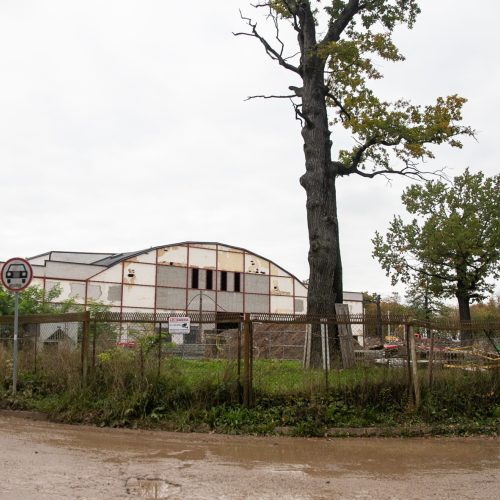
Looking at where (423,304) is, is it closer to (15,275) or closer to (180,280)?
(180,280)

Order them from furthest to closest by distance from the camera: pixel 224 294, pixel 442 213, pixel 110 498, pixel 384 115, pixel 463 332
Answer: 1. pixel 224 294
2. pixel 442 213
3. pixel 384 115
4. pixel 463 332
5. pixel 110 498

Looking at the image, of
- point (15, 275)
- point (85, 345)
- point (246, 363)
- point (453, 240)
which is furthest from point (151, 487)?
point (453, 240)

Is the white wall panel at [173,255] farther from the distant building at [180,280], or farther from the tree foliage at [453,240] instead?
the tree foliage at [453,240]

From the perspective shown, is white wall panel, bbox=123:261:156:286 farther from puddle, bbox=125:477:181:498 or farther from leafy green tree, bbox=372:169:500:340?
puddle, bbox=125:477:181:498

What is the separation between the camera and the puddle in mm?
5992

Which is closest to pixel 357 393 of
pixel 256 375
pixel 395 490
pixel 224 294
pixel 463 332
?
pixel 256 375

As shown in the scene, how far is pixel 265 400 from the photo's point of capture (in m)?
10.7

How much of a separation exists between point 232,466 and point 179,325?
4084 millimetres

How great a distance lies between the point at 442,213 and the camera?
4278 centimetres

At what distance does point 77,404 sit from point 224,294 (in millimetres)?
41687

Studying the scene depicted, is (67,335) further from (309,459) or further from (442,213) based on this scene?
(442,213)

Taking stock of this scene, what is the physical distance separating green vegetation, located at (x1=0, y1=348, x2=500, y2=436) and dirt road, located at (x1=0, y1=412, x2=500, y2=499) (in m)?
0.47

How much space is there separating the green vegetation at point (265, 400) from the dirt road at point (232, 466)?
47 cm

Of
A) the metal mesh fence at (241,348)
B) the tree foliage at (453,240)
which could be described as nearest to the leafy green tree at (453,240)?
the tree foliage at (453,240)
